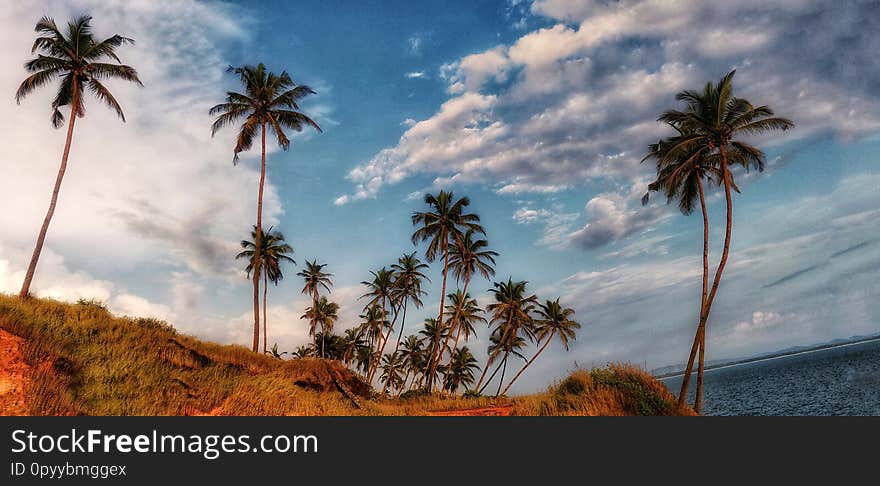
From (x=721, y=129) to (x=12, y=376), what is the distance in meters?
31.4

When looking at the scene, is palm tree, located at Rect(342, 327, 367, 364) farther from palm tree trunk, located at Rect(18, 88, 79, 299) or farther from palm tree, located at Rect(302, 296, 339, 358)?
palm tree trunk, located at Rect(18, 88, 79, 299)

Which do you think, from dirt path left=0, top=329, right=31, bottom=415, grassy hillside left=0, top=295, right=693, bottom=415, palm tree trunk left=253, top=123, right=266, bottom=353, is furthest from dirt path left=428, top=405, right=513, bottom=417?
palm tree trunk left=253, top=123, right=266, bottom=353

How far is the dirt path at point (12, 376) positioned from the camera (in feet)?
33.4

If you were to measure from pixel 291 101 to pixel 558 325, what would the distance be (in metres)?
41.4

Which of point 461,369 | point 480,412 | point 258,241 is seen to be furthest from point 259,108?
point 461,369

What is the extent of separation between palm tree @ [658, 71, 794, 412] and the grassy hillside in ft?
44.4

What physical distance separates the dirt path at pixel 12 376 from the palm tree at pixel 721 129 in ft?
89.8
